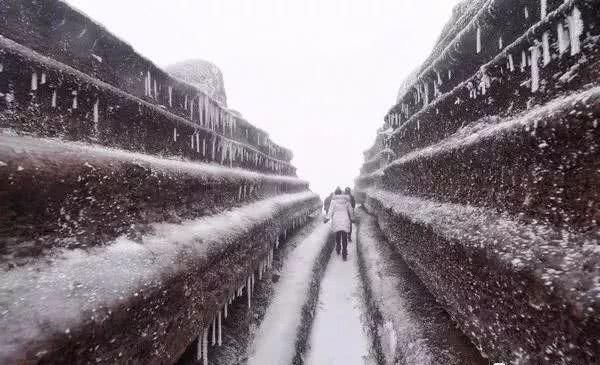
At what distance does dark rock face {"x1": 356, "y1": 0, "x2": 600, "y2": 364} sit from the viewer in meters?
0.61

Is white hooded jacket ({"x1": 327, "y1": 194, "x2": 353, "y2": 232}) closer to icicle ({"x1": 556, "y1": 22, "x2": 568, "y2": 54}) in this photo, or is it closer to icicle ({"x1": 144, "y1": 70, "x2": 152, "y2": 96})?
icicle ({"x1": 144, "y1": 70, "x2": 152, "y2": 96})

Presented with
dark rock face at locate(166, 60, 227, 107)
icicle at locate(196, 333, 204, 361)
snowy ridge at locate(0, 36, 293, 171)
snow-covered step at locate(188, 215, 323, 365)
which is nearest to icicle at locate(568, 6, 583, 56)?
snowy ridge at locate(0, 36, 293, 171)

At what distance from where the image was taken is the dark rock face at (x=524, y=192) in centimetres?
61

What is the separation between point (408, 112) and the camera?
8.68 feet

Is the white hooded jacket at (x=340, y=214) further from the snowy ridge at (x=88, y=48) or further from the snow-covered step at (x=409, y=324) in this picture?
the snowy ridge at (x=88, y=48)

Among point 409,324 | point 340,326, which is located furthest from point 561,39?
point 340,326

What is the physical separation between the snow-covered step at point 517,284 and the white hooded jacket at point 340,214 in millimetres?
3493

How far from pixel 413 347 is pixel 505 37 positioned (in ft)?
4.38

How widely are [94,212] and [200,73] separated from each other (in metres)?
2.81

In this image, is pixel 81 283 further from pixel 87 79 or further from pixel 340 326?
pixel 340 326

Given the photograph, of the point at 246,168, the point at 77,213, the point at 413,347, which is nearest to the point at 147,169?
the point at 77,213

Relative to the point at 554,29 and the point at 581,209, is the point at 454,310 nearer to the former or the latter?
the point at 581,209

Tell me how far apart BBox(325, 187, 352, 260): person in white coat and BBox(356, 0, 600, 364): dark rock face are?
3.14m

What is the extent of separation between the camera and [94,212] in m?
0.82
